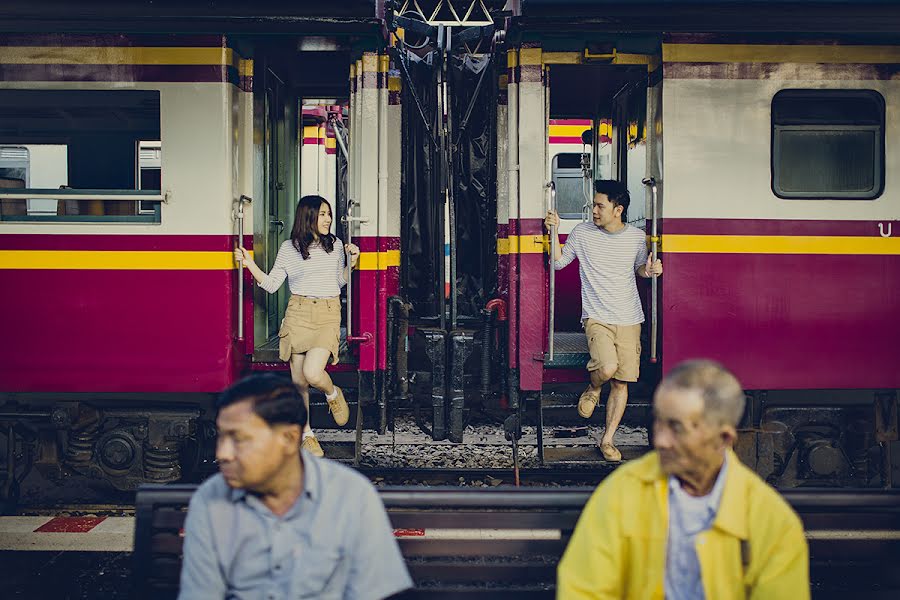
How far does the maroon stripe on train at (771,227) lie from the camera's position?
6012mm

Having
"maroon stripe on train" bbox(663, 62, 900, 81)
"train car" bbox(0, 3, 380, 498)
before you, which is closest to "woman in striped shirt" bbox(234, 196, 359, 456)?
"train car" bbox(0, 3, 380, 498)

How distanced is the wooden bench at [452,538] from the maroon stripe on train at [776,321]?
10.0ft

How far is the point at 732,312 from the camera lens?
19.7 feet

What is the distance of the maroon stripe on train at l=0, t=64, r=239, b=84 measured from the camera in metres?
5.90

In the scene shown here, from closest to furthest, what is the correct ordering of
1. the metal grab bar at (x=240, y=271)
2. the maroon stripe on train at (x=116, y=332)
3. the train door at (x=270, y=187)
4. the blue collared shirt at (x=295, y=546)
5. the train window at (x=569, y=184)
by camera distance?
the blue collared shirt at (x=295, y=546), the maroon stripe on train at (x=116, y=332), the metal grab bar at (x=240, y=271), the train door at (x=270, y=187), the train window at (x=569, y=184)

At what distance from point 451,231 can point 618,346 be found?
1.36m

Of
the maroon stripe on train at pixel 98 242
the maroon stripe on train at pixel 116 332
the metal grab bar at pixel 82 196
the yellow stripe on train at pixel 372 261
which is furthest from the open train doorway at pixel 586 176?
the metal grab bar at pixel 82 196

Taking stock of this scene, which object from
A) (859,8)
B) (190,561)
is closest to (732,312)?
(859,8)

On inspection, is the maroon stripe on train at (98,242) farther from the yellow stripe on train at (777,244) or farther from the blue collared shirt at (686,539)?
the blue collared shirt at (686,539)

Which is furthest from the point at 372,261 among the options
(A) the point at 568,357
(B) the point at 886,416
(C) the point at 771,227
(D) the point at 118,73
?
(B) the point at 886,416

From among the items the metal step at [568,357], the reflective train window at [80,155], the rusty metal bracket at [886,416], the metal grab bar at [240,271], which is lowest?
the rusty metal bracket at [886,416]

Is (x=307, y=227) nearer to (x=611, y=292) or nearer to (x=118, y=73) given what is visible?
(x=118, y=73)

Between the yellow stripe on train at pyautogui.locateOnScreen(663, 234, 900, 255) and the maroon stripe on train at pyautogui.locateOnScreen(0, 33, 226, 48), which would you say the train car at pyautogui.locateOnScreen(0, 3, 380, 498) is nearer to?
the maroon stripe on train at pyautogui.locateOnScreen(0, 33, 226, 48)

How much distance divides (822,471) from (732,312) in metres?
1.17
